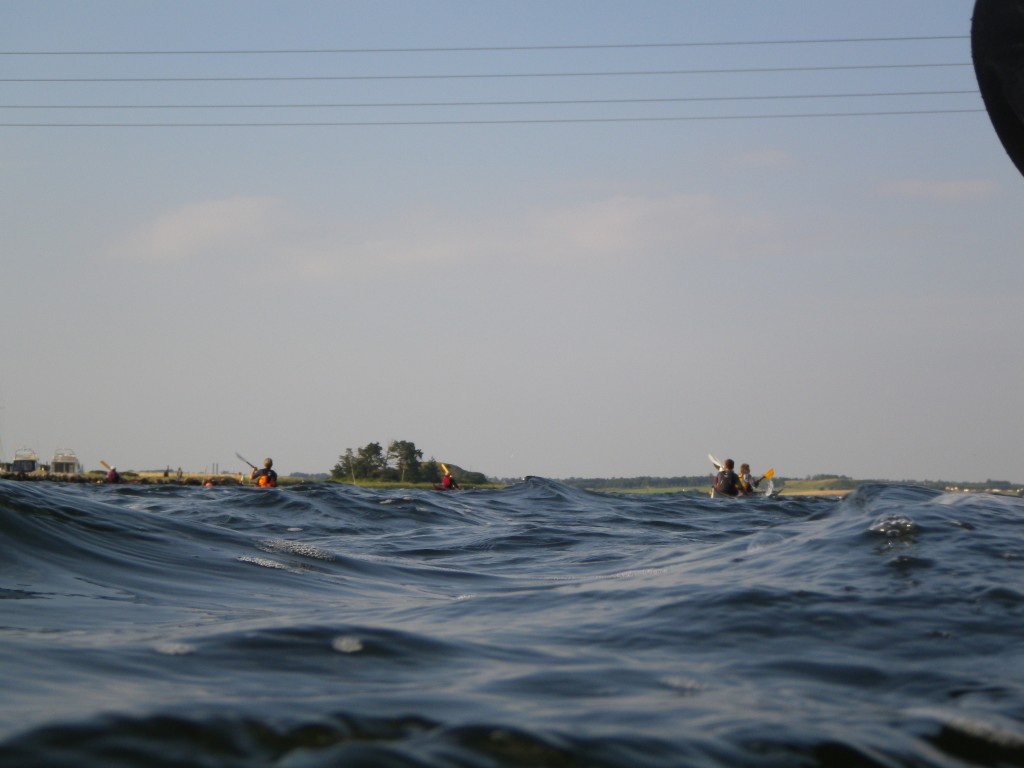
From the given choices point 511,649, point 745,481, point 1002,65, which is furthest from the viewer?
point 745,481

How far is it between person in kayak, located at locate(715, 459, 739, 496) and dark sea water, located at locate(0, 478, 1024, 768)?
18.0 meters

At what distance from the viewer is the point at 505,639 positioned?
4207mm

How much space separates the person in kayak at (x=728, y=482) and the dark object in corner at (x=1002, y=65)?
64.1ft

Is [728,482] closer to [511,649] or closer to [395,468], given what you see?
[511,649]

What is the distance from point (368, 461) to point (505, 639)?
295ft

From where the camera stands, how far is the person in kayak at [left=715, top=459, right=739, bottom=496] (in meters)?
25.8

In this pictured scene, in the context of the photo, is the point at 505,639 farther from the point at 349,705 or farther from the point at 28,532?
the point at 28,532

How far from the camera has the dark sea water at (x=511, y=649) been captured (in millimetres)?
2576

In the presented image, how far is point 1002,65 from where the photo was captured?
653 centimetres

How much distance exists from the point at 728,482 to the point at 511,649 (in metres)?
22.7

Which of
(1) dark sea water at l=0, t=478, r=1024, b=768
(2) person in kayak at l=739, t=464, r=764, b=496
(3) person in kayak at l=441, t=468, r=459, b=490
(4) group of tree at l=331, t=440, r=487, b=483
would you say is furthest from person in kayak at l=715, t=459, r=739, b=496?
(4) group of tree at l=331, t=440, r=487, b=483

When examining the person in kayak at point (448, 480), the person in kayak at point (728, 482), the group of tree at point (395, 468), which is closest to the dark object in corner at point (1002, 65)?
the person in kayak at point (728, 482)

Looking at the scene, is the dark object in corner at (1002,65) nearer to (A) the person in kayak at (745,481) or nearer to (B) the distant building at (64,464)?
(A) the person in kayak at (745,481)

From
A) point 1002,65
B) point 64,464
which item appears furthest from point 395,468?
point 1002,65
